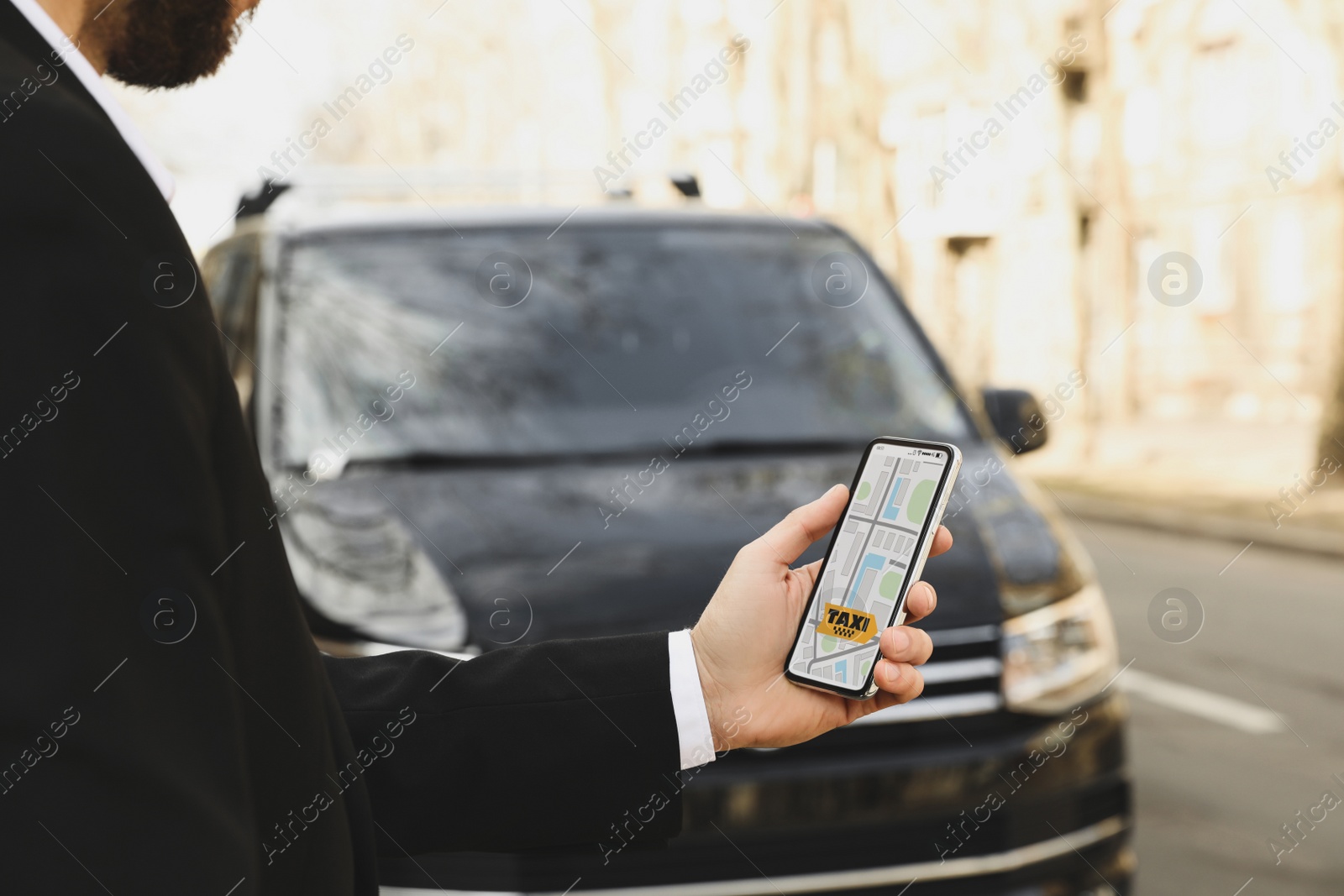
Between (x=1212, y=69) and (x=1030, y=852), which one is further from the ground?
(x=1030, y=852)

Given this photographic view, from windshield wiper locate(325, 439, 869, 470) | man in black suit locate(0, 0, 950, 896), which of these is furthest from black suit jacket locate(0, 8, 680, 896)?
windshield wiper locate(325, 439, 869, 470)

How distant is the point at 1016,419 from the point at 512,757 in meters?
2.73

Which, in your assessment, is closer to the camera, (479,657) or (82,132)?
(82,132)

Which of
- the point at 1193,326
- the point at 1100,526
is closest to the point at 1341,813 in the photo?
the point at 1100,526

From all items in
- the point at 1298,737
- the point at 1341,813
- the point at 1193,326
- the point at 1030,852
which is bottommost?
the point at 1193,326

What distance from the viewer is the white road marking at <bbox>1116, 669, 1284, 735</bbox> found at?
605 cm

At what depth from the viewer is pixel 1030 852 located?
9.70 feet

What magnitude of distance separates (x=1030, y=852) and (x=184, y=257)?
245cm

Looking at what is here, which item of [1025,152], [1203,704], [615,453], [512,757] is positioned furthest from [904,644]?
[1025,152]

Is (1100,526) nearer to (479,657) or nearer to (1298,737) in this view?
(1298,737)

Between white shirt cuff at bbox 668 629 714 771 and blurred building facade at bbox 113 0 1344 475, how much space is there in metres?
3.72

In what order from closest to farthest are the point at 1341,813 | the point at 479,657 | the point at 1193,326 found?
the point at 479,657
the point at 1341,813
the point at 1193,326

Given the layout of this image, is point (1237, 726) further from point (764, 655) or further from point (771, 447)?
point (764, 655)

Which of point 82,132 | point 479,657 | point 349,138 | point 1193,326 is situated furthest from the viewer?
point 349,138
